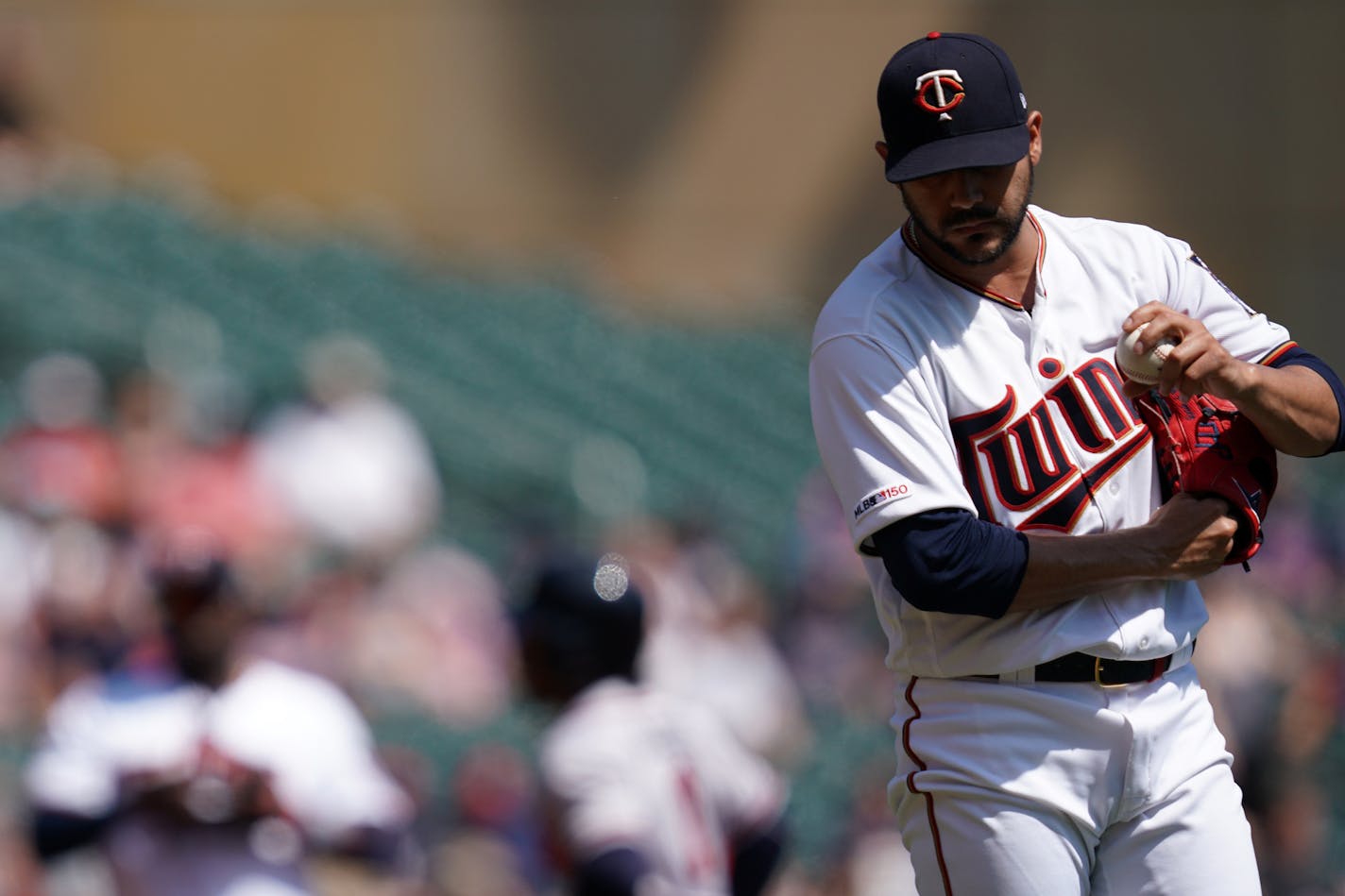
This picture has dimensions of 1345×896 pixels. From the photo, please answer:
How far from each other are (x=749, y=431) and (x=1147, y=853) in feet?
33.7

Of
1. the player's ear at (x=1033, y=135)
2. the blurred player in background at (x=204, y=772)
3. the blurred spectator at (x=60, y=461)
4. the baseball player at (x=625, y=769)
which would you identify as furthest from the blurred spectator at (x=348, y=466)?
the player's ear at (x=1033, y=135)

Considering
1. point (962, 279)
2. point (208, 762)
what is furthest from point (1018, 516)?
point (208, 762)

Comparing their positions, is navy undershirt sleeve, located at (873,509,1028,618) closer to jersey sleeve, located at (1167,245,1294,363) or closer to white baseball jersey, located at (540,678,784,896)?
jersey sleeve, located at (1167,245,1294,363)

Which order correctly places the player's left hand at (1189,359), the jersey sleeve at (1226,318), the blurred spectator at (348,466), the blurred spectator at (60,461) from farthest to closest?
the blurred spectator at (348,466) < the blurred spectator at (60,461) < the jersey sleeve at (1226,318) < the player's left hand at (1189,359)

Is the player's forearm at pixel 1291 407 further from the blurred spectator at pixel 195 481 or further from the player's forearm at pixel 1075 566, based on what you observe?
the blurred spectator at pixel 195 481

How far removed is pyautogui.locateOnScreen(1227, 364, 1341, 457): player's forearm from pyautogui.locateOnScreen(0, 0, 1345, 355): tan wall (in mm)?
13279

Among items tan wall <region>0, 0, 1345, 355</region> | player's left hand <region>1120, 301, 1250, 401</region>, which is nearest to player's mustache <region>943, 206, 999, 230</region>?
player's left hand <region>1120, 301, 1250, 401</region>

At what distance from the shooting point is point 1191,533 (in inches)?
101

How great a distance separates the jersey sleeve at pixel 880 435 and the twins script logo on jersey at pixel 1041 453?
0.06m

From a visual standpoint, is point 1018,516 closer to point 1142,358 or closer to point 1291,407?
point 1142,358

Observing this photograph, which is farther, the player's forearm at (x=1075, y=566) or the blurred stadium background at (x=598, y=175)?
the blurred stadium background at (x=598, y=175)

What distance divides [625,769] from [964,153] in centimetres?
146

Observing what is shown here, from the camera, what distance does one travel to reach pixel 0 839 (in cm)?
581

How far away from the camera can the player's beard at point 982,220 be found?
8.41 ft
